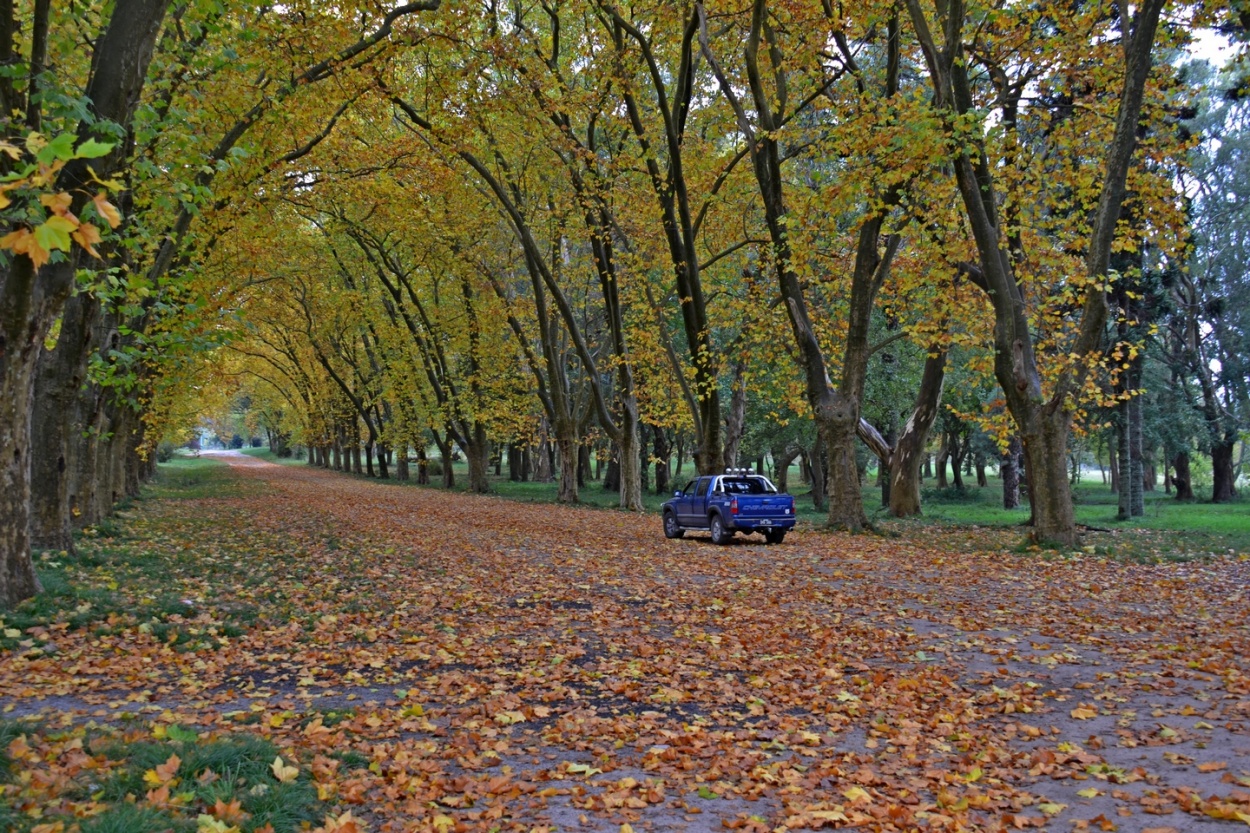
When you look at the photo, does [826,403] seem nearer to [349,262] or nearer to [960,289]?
[960,289]

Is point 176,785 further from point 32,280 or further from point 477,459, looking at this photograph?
point 477,459

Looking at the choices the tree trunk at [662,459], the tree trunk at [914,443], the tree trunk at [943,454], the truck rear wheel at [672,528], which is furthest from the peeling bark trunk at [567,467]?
the tree trunk at [943,454]

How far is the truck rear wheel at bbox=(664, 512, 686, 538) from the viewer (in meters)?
20.7

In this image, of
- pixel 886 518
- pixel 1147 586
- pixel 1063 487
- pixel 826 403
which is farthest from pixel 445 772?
pixel 886 518

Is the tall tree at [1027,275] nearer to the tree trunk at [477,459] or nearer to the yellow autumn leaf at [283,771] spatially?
the yellow autumn leaf at [283,771]

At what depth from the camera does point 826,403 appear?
786 inches

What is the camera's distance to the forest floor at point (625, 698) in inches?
183

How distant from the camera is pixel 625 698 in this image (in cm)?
708

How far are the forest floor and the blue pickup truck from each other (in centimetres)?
440

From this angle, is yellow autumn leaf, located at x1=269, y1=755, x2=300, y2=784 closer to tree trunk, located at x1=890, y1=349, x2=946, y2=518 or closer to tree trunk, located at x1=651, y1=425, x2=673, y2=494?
tree trunk, located at x1=890, y1=349, x2=946, y2=518

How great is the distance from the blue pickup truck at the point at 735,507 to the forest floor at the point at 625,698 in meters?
4.40

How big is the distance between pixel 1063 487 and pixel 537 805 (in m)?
14.1

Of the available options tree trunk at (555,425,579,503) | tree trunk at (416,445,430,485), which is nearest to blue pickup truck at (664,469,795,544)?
tree trunk at (555,425,579,503)

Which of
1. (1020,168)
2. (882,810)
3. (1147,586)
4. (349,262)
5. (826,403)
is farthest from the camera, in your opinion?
(349,262)
